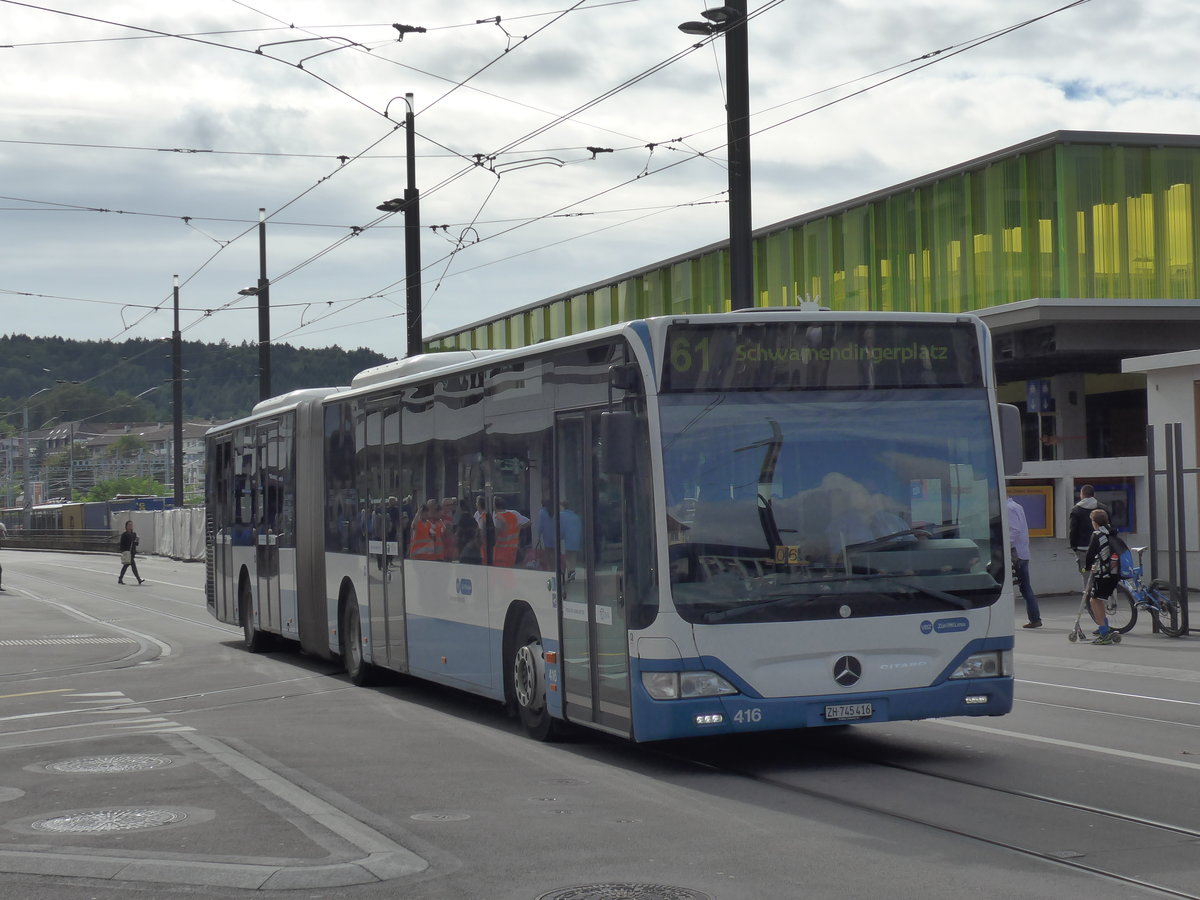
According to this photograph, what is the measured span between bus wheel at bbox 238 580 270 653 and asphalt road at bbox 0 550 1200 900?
5617 millimetres

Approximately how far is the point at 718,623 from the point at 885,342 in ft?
6.92

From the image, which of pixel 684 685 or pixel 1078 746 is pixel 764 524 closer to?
pixel 684 685

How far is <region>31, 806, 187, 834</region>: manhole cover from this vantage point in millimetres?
8273

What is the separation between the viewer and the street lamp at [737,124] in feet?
60.5

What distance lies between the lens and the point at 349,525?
16250mm

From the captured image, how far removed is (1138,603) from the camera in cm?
1895

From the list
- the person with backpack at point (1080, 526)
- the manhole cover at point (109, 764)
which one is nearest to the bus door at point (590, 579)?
the manhole cover at point (109, 764)

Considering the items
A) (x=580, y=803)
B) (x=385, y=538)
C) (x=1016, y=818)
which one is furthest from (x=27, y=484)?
(x=1016, y=818)

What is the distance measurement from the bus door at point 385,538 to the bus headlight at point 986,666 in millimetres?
5959

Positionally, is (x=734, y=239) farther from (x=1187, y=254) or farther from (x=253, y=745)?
(x=1187, y=254)

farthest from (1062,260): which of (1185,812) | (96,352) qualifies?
(96,352)

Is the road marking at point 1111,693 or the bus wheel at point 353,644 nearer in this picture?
the road marking at point 1111,693

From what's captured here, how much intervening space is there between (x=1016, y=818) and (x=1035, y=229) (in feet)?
86.9

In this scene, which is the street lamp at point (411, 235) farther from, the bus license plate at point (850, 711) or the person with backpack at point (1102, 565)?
the bus license plate at point (850, 711)
